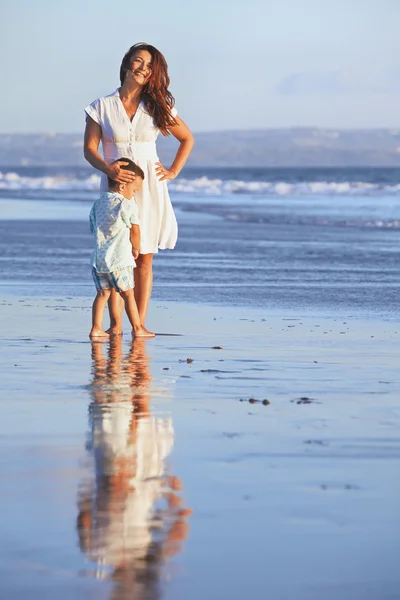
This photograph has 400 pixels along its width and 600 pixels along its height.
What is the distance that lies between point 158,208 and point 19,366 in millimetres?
2284

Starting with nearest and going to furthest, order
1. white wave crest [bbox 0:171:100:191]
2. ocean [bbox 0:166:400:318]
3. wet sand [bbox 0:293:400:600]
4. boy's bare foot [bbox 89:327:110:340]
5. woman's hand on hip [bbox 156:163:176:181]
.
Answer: wet sand [bbox 0:293:400:600] → boy's bare foot [bbox 89:327:110:340] → woman's hand on hip [bbox 156:163:176:181] → ocean [bbox 0:166:400:318] → white wave crest [bbox 0:171:100:191]

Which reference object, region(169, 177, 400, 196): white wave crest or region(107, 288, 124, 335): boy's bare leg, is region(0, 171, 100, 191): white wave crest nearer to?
region(169, 177, 400, 196): white wave crest

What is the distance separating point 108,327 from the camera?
8609 mm

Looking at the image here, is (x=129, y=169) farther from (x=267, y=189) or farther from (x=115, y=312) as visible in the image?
(x=267, y=189)

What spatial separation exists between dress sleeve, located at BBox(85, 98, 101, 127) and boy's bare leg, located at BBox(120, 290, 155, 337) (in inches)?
43.2

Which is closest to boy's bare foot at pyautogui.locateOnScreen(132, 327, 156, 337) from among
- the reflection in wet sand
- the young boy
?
the young boy

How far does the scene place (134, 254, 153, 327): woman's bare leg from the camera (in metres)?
8.34

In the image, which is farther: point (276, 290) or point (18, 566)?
point (276, 290)

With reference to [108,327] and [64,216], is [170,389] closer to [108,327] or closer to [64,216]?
[108,327]

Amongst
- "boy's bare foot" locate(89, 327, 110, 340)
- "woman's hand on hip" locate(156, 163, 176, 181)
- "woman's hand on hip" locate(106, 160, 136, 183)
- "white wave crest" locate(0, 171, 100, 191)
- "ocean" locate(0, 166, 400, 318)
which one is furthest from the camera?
"white wave crest" locate(0, 171, 100, 191)

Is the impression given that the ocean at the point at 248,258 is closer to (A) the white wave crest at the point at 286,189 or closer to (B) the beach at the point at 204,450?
(B) the beach at the point at 204,450

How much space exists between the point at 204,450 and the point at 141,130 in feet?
13.4

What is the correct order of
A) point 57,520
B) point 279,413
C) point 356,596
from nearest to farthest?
point 356,596 → point 57,520 → point 279,413

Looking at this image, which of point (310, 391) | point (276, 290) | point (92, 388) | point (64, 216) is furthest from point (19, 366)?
point (64, 216)
